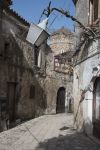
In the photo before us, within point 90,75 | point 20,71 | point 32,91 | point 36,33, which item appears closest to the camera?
point 36,33

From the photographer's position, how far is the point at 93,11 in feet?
34.5

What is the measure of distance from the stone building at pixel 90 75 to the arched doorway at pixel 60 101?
33.8 ft

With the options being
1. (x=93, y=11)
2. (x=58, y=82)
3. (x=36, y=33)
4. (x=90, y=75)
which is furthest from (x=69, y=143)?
(x=58, y=82)

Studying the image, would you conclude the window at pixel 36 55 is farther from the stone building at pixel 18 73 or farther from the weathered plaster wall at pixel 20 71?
the weathered plaster wall at pixel 20 71

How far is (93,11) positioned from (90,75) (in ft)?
7.19

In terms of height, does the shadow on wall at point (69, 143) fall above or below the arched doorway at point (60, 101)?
below

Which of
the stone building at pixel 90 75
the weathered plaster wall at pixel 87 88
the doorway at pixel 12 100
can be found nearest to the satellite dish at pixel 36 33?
the stone building at pixel 90 75

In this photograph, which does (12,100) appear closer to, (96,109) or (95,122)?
(96,109)

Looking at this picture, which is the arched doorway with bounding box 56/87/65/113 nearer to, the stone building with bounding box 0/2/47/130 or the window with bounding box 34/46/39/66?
the stone building with bounding box 0/2/47/130

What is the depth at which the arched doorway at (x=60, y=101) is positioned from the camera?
2226 centimetres

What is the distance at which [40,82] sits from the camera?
64.3ft

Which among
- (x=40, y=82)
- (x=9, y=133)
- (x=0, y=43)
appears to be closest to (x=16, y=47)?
(x=0, y=43)

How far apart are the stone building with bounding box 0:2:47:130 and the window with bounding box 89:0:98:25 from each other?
404 centimetres

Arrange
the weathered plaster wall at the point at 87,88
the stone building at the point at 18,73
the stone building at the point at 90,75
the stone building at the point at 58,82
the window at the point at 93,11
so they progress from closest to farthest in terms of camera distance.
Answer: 1. the stone building at the point at 90,75
2. the weathered plaster wall at the point at 87,88
3. the window at the point at 93,11
4. the stone building at the point at 18,73
5. the stone building at the point at 58,82
